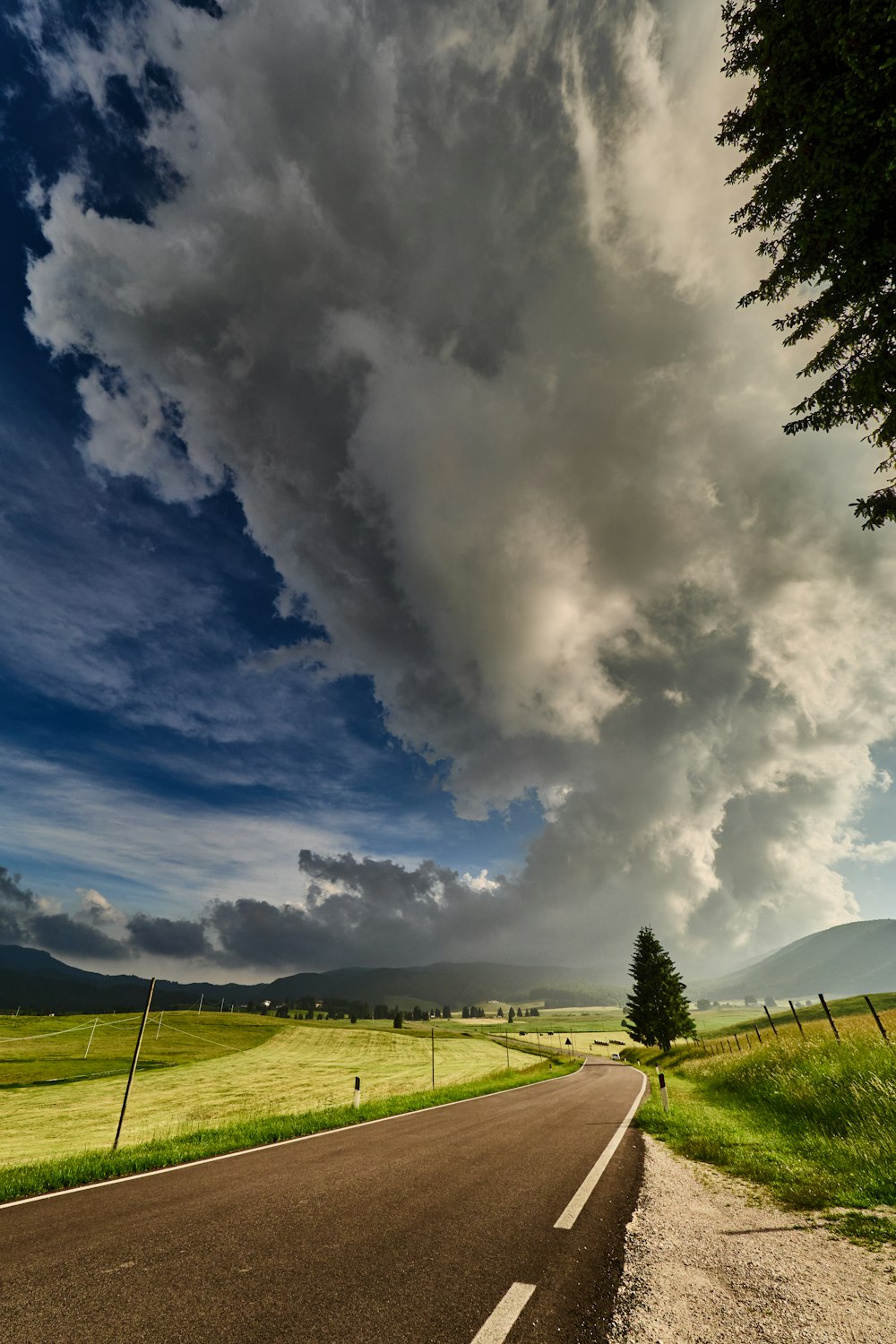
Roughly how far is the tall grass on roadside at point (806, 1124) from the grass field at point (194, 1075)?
1481 cm

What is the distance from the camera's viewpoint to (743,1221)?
6059mm

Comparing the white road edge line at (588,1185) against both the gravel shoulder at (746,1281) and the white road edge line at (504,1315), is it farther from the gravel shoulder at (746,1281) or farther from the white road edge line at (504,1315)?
the white road edge line at (504,1315)

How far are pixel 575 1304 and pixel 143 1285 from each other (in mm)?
3540

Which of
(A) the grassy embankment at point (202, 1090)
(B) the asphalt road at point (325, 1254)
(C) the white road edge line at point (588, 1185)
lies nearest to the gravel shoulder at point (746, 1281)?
(B) the asphalt road at point (325, 1254)

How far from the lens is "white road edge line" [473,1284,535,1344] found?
359 cm

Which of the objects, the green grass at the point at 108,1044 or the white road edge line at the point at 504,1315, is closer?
the white road edge line at the point at 504,1315

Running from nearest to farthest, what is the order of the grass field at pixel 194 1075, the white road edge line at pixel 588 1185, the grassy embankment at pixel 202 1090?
the white road edge line at pixel 588 1185 < the grassy embankment at pixel 202 1090 < the grass field at pixel 194 1075

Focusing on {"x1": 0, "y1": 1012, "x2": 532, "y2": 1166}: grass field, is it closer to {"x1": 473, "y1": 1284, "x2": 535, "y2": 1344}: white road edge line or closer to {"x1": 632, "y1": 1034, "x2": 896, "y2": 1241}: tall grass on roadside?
{"x1": 632, "y1": 1034, "x2": 896, "y2": 1241}: tall grass on roadside

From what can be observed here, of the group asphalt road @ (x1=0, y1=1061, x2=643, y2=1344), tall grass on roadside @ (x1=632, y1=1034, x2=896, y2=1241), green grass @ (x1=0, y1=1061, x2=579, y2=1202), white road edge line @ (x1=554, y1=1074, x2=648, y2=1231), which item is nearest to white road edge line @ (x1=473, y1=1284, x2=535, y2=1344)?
asphalt road @ (x1=0, y1=1061, x2=643, y2=1344)

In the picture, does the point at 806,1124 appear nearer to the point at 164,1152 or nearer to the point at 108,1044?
the point at 164,1152

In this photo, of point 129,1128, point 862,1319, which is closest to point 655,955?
point 129,1128

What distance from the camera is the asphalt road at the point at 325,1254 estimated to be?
3.87m

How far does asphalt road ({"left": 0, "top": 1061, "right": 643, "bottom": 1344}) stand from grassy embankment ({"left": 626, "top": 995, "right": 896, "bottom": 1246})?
1.97 m

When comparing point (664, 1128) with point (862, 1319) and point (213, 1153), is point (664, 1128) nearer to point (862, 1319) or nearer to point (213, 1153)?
point (213, 1153)
